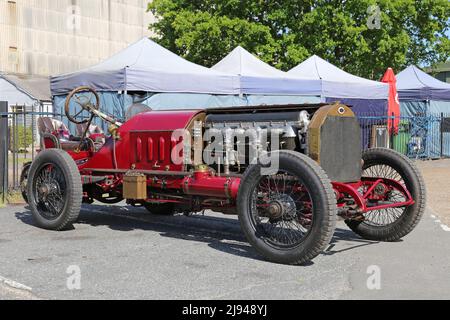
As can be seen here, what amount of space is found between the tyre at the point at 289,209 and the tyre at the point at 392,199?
1219mm

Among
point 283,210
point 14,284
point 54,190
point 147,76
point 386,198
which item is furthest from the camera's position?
point 147,76

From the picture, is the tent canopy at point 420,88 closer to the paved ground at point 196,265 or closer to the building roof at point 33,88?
the paved ground at point 196,265

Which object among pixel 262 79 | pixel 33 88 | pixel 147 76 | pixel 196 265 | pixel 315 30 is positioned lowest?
pixel 196 265

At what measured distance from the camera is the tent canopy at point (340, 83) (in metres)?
18.4

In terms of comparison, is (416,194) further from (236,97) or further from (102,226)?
(236,97)

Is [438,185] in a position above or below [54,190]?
below

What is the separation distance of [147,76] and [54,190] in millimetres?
6914

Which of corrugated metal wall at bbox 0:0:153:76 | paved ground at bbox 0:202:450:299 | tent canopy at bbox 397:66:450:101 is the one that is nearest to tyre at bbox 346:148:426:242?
paved ground at bbox 0:202:450:299

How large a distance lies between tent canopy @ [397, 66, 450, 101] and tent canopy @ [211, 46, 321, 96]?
3.86m

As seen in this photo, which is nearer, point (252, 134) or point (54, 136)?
point (252, 134)

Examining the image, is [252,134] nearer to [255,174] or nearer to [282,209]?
[255,174]

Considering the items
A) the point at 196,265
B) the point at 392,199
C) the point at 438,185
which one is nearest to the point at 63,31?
the point at 438,185

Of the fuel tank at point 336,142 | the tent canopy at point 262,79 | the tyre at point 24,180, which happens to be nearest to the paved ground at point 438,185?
the fuel tank at point 336,142

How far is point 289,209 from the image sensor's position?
225 inches
